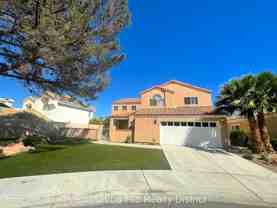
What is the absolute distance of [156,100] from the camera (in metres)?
28.4

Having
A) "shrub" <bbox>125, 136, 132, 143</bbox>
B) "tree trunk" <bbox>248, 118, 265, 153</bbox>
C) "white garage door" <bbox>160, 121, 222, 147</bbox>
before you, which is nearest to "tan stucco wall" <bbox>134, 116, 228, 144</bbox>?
"white garage door" <bbox>160, 121, 222, 147</bbox>

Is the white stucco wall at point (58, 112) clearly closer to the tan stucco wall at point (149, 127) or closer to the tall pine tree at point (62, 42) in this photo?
the tan stucco wall at point (149, 127)

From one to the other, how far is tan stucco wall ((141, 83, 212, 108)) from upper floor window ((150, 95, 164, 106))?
0.47 meters

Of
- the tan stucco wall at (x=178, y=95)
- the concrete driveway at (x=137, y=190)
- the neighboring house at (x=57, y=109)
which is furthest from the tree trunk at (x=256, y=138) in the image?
the neighboring house at (x=57, y=109)

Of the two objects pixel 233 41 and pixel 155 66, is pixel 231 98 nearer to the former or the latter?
pixel 233 41

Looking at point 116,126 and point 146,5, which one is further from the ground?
point 146,5

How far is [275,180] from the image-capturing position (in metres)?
8.00

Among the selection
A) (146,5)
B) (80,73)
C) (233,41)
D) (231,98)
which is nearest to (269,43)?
(233,41)

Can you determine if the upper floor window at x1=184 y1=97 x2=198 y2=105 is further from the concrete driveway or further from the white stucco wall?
the white stucco wall

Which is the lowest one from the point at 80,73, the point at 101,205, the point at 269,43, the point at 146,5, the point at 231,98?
the point at 101,205

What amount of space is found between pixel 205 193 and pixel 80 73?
10595 mm

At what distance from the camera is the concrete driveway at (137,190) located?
5371 mm

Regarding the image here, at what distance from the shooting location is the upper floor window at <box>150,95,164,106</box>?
1110 inches

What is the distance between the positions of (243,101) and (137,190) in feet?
39.7
